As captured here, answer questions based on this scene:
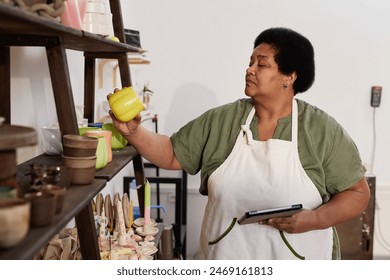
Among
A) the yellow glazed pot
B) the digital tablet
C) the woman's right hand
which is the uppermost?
the yellow glazed pot

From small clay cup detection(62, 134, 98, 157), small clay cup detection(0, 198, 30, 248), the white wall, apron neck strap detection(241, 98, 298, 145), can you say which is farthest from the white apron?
the white wall

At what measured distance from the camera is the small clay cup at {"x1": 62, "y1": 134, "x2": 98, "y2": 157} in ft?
2.71

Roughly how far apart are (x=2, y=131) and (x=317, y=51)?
7.36 feet

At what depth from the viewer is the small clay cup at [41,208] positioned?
2.00 ft

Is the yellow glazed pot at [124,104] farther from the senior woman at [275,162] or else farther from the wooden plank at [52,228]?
the wooden plank at [52,228]

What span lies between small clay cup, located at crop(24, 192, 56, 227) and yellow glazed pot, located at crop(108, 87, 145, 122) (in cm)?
54

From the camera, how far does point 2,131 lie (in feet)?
1.89

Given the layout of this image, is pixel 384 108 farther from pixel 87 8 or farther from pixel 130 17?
pixel 87 8

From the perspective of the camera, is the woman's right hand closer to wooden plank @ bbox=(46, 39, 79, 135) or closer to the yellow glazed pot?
the yellow glazed pot

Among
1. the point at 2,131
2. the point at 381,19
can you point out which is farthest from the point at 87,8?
the point at 381,19

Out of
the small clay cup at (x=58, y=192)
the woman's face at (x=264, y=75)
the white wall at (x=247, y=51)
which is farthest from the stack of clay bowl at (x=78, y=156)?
the white wall at (x=247, y=51)

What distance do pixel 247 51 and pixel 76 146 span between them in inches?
73.5

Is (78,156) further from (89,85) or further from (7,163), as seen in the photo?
(89,85)

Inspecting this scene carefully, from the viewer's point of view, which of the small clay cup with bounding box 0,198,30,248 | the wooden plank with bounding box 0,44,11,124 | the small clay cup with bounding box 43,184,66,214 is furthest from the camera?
the wooden plank with bounding box 0,44,11,124
